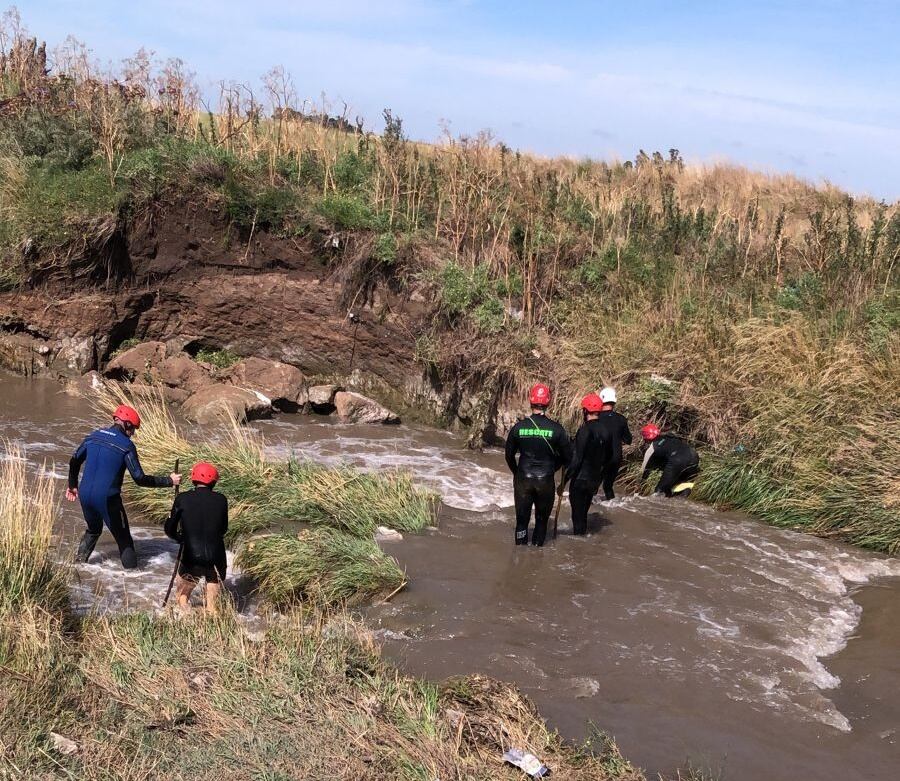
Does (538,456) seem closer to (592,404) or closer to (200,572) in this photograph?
(592,404)

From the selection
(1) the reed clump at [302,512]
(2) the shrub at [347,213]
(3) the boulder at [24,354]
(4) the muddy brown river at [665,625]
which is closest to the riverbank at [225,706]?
(4) the muddy brown river at [665,625]

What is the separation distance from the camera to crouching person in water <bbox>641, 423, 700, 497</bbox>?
1034 cm

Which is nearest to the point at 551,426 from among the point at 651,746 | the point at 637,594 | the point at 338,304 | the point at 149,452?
the point at 637,594

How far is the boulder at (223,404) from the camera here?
12.7 meters

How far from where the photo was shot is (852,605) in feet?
24.9

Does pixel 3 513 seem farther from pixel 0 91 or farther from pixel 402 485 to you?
pixel 0 91

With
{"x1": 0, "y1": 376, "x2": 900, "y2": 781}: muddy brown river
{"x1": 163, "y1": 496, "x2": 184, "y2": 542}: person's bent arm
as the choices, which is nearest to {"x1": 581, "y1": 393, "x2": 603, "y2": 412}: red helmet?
{"x1": 0, "y1": 376, "x2": 900, "y2": 781}: muddy brown river

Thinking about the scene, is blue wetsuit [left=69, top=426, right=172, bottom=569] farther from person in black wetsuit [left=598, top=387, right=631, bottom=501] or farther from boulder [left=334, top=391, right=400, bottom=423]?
boulder [left=334, top=391, right=400, bottom=423]

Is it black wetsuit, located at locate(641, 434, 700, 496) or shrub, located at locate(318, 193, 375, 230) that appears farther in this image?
shrub, located at locate(318, 193, 375, 230)

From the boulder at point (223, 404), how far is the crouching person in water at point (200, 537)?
548cm

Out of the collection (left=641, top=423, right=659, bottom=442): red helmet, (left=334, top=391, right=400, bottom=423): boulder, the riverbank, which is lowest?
(left=334, top=391, right=400, bottom=423): boulder

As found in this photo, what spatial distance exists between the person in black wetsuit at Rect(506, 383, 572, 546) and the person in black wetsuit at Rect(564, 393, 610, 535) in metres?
0.44

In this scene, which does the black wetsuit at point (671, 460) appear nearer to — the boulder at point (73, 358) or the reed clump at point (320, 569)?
the reed clump at point (320, 569)

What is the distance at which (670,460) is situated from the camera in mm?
10375
